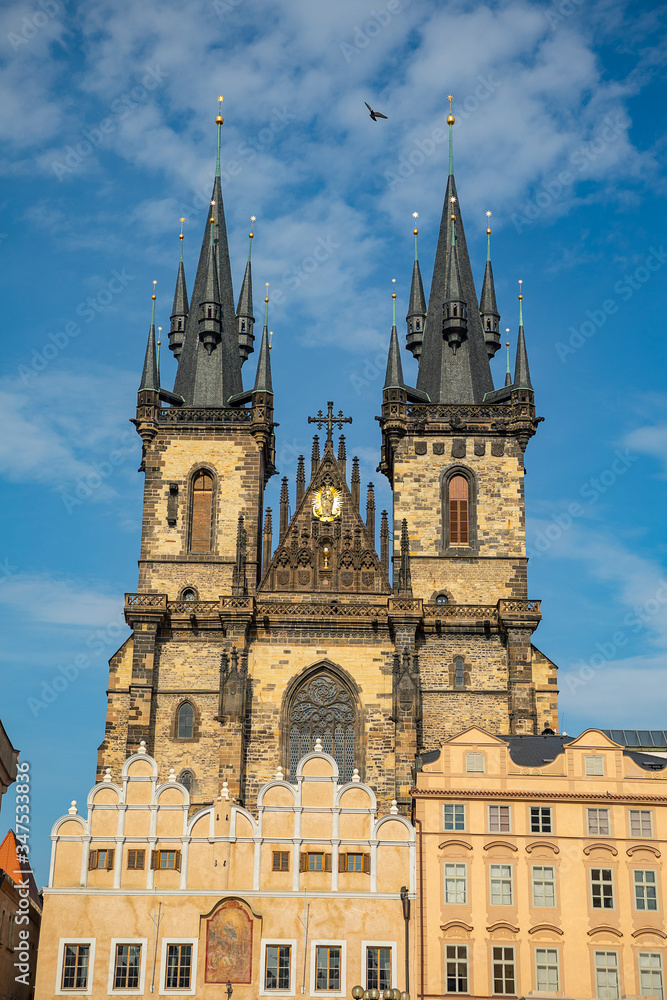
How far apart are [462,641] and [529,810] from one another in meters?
15.4

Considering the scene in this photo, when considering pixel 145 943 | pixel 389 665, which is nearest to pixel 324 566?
pixel 389 665

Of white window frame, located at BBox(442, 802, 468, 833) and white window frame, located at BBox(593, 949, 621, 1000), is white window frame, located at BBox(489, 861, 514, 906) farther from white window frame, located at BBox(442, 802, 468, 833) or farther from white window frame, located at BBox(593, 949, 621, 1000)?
white window frame, located at BBox(593, 949, 621, 1000)

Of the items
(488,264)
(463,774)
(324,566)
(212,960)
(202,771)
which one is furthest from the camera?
(488,264)

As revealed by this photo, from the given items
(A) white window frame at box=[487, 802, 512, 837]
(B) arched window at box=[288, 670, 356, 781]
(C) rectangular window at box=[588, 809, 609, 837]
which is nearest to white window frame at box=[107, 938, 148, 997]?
(A) white window frame at box=[487, 802, 512, 837]

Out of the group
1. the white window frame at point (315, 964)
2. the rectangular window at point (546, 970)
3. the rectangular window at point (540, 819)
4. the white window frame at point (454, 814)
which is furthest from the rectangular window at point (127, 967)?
the rectangular window at point (540, 819)

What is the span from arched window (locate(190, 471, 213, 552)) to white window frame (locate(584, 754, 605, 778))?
21479 millimetres

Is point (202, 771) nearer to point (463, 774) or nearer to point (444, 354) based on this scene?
point (463, 774)

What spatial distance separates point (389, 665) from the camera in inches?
2050

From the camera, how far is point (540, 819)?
37531 millimetres

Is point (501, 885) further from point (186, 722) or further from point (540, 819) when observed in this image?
→ point (186, 722)

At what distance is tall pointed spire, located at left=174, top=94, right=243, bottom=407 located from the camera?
59.2m

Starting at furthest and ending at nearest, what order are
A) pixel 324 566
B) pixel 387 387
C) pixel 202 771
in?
pixel 387 387, pixel 324 566, pixel 202 771

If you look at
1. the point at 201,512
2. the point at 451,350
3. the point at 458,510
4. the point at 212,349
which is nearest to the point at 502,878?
the point at 458,510

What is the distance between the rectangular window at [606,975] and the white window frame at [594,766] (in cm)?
462
